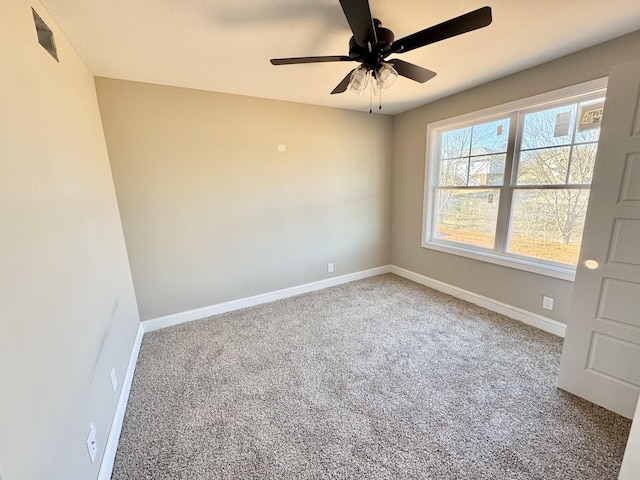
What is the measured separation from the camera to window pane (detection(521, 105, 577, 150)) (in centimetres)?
230

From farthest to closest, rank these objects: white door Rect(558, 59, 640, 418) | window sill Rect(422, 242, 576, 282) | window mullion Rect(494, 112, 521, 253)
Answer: window mullion Rect(494, 112, 521, 253) → window sill Rect(422, 242, 576, 282) → white door Rect(558, 59, 640, 418)

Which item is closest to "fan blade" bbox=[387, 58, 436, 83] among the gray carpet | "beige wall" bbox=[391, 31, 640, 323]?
"beige wall" bbox=[391, 31, 640, 323]

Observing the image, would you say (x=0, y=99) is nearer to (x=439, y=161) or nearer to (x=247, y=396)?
(x=247, y=396)

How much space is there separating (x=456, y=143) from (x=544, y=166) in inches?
41.0

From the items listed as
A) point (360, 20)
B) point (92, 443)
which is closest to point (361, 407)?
point (92, 443)

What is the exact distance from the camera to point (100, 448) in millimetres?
1337

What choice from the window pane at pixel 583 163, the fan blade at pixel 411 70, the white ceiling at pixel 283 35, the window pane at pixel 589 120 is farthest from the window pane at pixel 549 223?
the fan blade at pixel 411 70

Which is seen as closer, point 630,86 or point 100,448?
point 100,448

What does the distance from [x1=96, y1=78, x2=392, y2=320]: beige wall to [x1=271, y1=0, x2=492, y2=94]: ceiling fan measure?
→ 1.41 m

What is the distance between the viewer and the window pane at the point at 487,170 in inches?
111

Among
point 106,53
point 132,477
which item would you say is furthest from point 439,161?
point 132,477

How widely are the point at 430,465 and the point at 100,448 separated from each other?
171 cm

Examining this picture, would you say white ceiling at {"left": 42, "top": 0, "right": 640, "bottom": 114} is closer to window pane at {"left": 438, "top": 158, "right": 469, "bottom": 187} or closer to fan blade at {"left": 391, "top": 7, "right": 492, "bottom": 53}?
fan blade at {"left": 391, "top": 7, "right": 492, "bottom": 53}

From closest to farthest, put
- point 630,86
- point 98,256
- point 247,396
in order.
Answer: point 630,86 → point 98,256 → point 247,396
